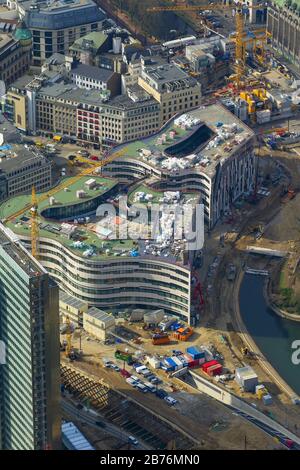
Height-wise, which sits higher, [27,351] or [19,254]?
[19,254]

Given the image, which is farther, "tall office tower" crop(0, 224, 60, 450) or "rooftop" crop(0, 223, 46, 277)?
"tall office tower" crop(0, 224, 60, 450)

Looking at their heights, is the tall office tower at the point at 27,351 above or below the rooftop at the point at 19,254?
below

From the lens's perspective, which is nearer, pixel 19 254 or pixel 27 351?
pixel 27 351

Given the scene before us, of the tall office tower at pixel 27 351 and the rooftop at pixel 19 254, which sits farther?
the tall office tower at pixel 27 351

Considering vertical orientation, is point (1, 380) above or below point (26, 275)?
below

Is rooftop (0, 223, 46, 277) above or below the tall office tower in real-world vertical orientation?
above

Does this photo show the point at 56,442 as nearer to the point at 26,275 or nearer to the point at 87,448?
the point at 87,448
